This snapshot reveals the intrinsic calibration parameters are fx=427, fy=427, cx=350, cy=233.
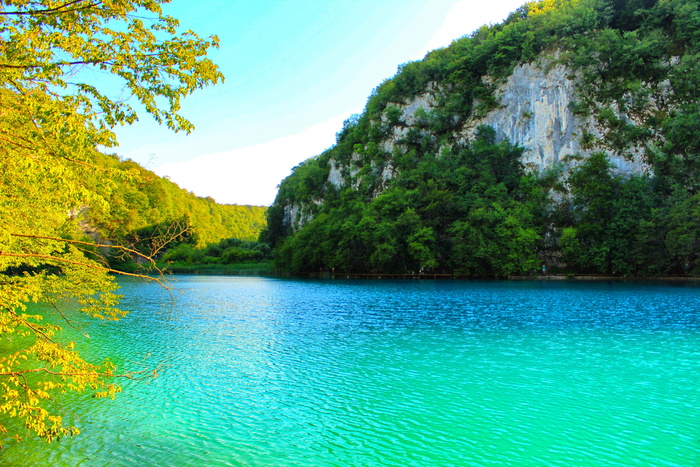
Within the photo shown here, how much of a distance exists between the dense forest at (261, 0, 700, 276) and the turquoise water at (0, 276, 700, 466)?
30.0 metres

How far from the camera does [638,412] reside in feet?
28.6

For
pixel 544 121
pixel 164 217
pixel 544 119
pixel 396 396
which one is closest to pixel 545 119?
pixel 544 119

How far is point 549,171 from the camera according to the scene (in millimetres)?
54906

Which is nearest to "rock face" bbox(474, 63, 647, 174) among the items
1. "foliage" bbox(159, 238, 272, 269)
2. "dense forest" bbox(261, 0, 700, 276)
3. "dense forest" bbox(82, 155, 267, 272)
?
"dense forest" bbox(261, 0, 700, 276)

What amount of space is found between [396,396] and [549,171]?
52.6 meters

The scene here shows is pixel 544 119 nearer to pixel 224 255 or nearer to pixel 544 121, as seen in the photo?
pixel 544 121

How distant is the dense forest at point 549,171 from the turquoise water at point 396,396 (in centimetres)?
3001

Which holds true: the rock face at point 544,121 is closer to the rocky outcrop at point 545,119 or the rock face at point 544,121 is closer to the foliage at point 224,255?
the rocky outcrop at point 545,119

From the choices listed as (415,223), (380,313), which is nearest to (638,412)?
(380,313)

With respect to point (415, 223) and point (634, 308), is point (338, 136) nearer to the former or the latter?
point (415, 223)

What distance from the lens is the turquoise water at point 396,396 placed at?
7.17 m

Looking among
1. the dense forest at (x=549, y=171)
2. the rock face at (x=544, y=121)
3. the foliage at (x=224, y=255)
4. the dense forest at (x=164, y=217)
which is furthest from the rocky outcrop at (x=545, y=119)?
the foliage at (x=224, y=255)

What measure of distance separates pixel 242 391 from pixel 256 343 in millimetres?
5541

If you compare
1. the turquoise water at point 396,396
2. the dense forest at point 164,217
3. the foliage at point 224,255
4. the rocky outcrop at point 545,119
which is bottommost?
the turquoise water at point 396,396
